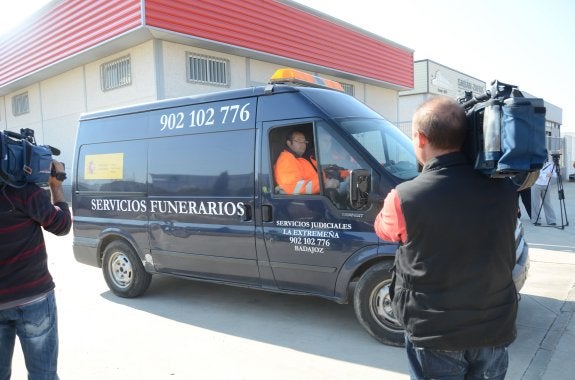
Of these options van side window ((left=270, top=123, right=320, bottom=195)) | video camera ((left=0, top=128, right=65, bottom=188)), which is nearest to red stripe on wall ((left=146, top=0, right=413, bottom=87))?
van side window ((left=270, top=123, right=320, bottom=195))

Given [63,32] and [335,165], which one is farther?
[63,32]

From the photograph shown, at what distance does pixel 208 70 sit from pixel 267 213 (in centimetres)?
864

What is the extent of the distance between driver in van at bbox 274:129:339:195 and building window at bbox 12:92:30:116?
54.5 ft

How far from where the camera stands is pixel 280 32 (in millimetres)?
13266

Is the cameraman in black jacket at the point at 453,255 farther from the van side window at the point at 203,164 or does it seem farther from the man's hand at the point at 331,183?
the van side window at the point at 203,164

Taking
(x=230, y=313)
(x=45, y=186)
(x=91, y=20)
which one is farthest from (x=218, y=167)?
(x=91, y=20)

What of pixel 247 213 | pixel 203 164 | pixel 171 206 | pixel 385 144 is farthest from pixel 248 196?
pixel 385 144

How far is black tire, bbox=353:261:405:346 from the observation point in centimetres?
399

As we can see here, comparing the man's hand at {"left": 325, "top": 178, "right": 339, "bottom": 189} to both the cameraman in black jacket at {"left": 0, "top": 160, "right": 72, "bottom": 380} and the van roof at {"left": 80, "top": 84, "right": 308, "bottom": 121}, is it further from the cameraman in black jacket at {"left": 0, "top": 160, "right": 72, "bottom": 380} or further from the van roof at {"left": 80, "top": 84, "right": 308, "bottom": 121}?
the cameraman in black jacket at {"left": 0, "top": 160, "right": 72, "bottom": 380}

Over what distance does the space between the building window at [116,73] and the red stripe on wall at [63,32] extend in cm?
83

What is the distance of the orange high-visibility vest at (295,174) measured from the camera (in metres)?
4.36

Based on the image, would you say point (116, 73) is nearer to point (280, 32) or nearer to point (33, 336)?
point (280, 32)

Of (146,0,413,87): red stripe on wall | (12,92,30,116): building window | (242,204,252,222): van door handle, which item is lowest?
(242,204,252,222): van door handle

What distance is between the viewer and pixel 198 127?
16.6ft
